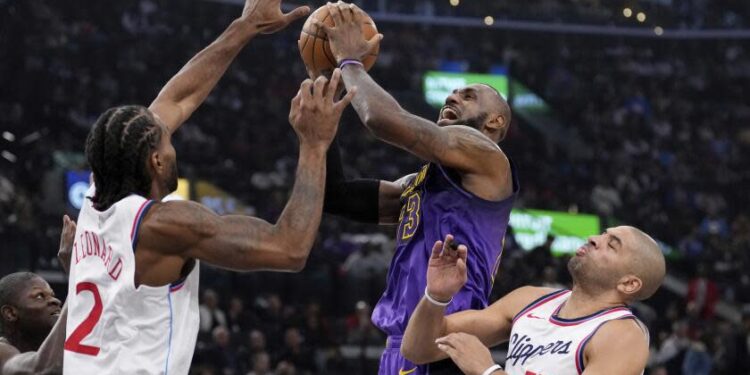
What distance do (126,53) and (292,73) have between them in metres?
3.68

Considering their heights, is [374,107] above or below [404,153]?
above

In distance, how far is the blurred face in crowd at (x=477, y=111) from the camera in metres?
5.08

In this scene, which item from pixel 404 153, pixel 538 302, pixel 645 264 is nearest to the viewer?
pixel 645 264

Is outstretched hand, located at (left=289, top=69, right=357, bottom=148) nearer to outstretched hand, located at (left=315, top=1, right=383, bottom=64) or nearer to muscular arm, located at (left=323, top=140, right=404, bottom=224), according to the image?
outstretched hand, located at (left=315, top=1, right=383, bottom=64)

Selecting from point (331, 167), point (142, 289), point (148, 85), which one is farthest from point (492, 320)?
point (148, 85)

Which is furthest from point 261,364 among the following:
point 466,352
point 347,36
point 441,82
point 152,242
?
point 441,82

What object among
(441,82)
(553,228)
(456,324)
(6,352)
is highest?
(456,324)

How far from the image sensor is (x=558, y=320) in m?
4.41

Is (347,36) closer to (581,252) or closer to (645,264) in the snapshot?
(581,252)

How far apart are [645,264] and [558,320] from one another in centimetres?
40

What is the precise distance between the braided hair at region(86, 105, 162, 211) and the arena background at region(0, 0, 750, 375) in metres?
7.60

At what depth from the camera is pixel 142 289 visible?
3.58m

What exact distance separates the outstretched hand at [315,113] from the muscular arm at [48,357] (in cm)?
111

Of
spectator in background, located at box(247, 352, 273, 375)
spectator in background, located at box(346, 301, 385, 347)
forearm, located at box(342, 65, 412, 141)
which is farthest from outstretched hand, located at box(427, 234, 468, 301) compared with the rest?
spectator in background, located at box(346, 301, 385, 347)
